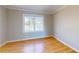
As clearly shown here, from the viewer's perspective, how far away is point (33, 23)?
20.7ft

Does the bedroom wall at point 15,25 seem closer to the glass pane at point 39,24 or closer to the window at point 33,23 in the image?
the window at point 33,23

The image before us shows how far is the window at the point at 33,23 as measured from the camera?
601cm

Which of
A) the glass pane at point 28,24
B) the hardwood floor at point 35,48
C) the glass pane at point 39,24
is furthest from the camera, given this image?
the glass pane at point 39,24

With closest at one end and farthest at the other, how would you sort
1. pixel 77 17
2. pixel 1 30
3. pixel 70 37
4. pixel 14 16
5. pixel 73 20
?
pixel 77 17, pixel 73 20, pixel 70 37, pixel 1 30, pixel 14 16

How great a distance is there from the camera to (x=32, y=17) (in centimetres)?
621

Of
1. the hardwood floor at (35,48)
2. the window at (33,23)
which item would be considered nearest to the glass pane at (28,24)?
the window at (33,23)

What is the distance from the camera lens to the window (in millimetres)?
6012

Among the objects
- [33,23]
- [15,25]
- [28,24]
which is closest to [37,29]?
[33,23]

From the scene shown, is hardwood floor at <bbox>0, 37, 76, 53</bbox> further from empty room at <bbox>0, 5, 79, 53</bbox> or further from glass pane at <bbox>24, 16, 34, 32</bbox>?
glass pane at <bbox>24, 16, 34, 32</bbox>

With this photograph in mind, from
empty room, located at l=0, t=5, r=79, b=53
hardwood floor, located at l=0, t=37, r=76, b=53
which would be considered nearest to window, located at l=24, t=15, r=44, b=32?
empty room, located at l=0, t=5, r=79, b=53
